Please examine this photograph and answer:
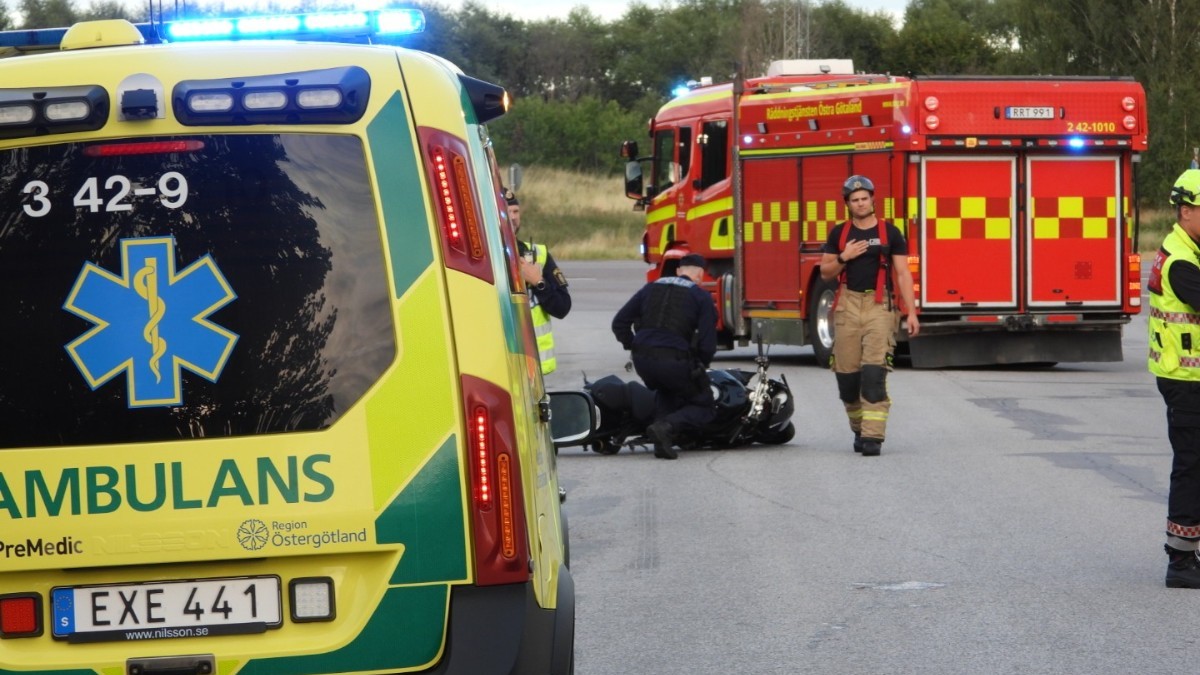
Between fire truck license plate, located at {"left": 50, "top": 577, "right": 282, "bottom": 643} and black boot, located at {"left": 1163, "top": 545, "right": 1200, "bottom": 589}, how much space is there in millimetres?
4678

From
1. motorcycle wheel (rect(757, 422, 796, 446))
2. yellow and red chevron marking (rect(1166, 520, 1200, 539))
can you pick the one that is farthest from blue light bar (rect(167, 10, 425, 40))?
motorcycle wheel (rect(757, 422, 796, 446))

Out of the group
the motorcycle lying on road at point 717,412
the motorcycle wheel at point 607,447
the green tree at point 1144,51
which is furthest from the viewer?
the green tree at point 1144,51

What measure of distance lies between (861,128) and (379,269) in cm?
1507

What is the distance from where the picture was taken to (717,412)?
12.2 metres

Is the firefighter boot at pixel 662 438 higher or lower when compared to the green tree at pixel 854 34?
lower

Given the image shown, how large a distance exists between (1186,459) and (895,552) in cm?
143

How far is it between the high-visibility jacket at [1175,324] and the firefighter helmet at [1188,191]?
0.14m

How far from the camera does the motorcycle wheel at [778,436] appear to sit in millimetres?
12539

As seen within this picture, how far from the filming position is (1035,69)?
61.1 metres

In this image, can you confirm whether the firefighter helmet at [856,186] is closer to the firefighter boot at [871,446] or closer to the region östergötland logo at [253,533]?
the firefighter boot at [871,446]

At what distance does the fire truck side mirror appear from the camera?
70.8 ft

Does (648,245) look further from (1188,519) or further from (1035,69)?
(1035,69)

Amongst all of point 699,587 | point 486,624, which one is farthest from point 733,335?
point 486,624

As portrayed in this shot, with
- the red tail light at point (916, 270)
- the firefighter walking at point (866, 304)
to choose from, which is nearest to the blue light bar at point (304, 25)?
the firefighter walking at point (866, 304)
